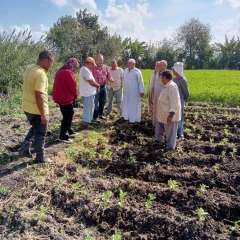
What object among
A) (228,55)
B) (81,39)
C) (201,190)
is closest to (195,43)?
(228,55)

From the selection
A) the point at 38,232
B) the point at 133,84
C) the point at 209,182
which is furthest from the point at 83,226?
the point at 133,84

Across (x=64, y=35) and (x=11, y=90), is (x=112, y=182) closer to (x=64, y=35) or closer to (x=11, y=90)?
(x=11, y=90)

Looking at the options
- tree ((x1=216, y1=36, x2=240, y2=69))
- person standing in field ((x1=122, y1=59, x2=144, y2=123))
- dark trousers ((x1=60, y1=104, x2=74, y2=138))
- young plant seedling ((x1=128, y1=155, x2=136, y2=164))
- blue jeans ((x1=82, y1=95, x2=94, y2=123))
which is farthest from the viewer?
tree ((x1=216, y1=36, x2=240, y2=69))

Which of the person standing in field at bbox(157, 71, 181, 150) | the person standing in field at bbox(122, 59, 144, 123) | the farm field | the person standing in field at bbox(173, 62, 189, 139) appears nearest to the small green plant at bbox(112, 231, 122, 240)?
the farm field

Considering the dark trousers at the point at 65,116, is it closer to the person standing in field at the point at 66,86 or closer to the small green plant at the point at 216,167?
the person standing in field at the point at 66,86

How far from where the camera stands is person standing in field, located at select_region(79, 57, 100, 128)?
32.8 ft

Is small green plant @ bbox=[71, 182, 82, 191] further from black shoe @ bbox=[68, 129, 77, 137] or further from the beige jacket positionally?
black shoe @ bbox=[68, 129, 77, 137]

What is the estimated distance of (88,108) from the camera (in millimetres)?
10258

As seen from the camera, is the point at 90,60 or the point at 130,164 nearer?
the point at 130,164

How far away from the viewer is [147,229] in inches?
205

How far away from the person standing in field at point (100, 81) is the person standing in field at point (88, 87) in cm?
80

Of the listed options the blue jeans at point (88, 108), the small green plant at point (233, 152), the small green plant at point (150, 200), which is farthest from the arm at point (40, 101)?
the small green plant at point (233, 152)

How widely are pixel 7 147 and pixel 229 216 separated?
460 centimetres

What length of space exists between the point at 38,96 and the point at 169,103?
258 cm
